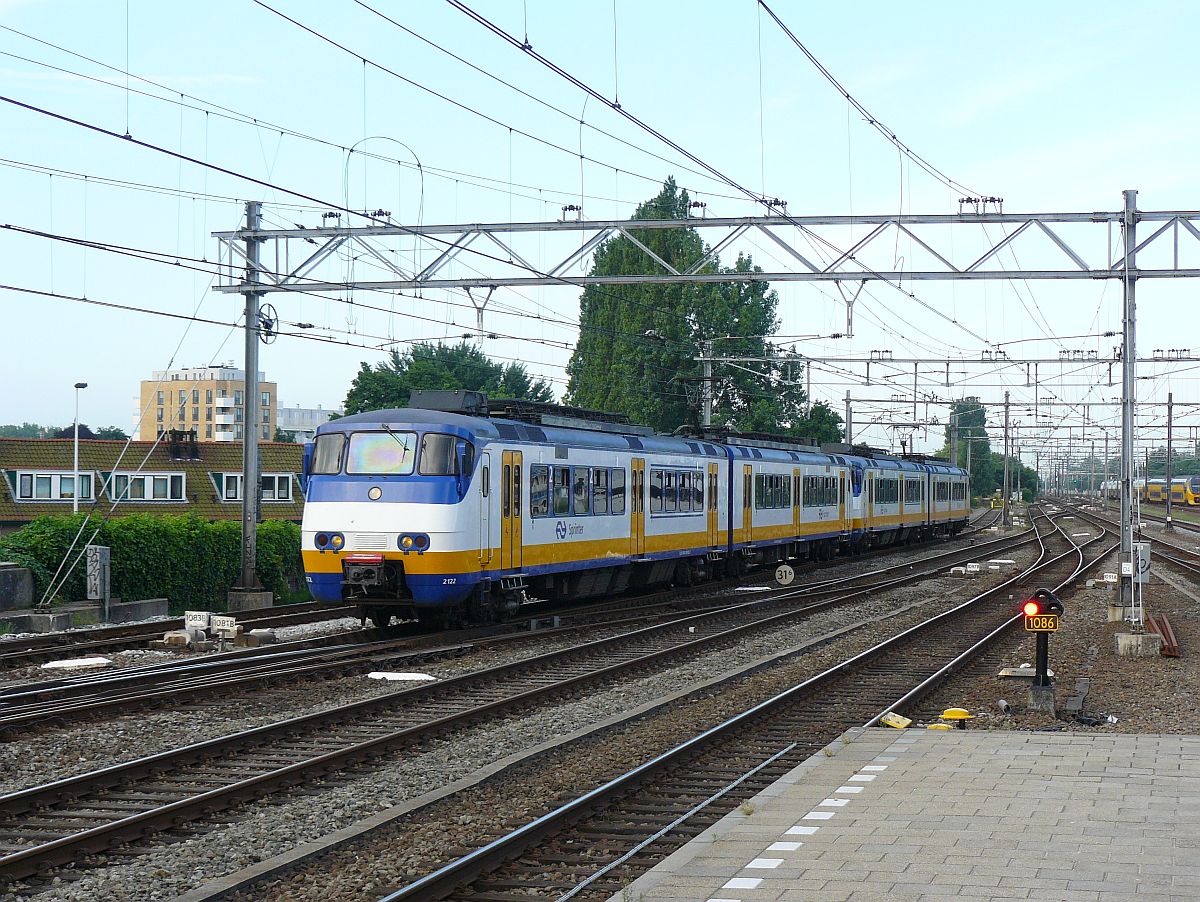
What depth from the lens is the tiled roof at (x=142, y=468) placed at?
51.4 m

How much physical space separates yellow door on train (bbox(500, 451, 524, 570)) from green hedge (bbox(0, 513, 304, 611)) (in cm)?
721

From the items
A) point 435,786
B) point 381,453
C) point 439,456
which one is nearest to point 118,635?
point 381,453

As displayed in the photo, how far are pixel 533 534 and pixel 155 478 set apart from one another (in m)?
37.0

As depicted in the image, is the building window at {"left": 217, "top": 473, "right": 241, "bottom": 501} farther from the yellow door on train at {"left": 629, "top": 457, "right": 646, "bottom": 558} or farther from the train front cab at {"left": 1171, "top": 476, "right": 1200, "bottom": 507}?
the train front cab at {"left": 1171, "top": 476, "right": 1200, "bottom": 507}

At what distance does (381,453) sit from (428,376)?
202 ft

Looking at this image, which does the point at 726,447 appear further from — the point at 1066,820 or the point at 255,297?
the point at 1066,820

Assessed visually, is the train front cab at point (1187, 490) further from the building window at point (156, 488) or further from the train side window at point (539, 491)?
the train side window at point (539, 491)

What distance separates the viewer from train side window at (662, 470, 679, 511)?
89.0 feet

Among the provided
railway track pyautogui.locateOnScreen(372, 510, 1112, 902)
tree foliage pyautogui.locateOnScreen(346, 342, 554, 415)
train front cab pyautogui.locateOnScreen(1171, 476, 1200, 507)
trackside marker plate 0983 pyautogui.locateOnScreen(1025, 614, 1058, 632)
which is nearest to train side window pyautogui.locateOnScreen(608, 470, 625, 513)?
railway track pyautogui.locateOnScreen(372, 510, 1112, 902)

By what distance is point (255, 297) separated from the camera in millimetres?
24656

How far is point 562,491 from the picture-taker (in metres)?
22.2

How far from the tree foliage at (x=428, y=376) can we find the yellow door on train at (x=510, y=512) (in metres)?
57.9

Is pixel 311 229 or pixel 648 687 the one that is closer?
pixel 648 687

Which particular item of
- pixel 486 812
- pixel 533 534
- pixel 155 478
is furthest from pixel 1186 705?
pixel 155 478
